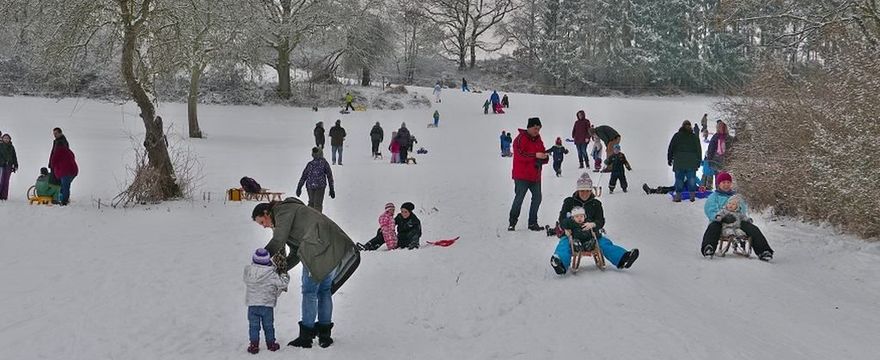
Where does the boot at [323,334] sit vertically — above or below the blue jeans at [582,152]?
below

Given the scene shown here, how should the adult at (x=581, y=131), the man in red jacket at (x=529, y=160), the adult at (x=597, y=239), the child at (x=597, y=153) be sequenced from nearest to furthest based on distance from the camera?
the adult at (x=597, y=239), the man in red jacket at (x=529, y=160), the adult at (x=581, y=131), the child at (x=597, y=153)

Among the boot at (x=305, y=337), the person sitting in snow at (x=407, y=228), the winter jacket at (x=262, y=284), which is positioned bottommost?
the boot at (x=305, y=337)

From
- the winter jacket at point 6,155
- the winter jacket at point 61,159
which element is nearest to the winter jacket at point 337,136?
the winter jacket at point 61,159

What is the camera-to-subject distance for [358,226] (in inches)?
531

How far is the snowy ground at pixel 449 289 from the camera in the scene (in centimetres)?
629

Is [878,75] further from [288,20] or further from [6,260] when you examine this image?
[288,20]

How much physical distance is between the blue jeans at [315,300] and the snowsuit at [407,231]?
4.82 meters

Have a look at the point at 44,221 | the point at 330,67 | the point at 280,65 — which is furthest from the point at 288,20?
the point at 44,221

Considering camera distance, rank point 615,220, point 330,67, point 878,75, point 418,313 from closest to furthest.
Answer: point 418,313 < point 878,75 < point 615,220 < point 330,67

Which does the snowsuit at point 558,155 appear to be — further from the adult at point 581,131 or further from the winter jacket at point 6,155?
the winter jacket at point 6,155

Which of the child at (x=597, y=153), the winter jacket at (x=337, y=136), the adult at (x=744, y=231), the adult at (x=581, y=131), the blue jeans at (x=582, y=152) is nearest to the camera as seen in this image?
the adult at (x=744, y=231)

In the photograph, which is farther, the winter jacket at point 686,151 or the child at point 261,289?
the winter jacket at point 686,151

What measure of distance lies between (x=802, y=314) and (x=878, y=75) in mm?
4248

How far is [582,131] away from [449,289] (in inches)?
510
